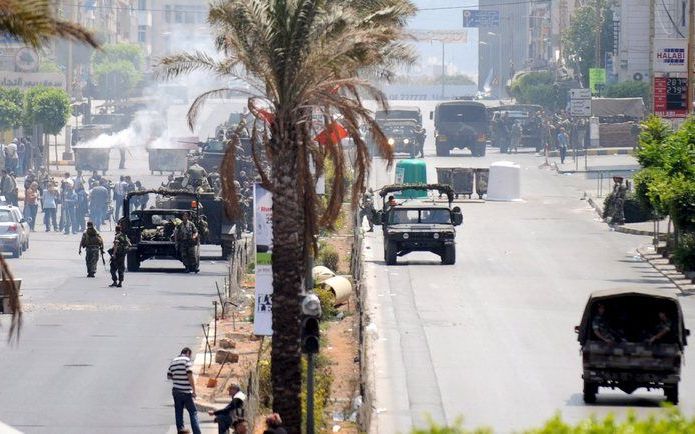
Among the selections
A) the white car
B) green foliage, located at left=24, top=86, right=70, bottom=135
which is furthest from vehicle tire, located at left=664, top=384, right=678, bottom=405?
green foliage, located at left=24, top=86, right=70, bottom=135

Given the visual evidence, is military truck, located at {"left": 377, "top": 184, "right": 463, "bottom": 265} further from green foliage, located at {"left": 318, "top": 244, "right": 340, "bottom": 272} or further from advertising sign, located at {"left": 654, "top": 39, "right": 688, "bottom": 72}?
advertising sign, located at {"left": 654, "top": 39, "right": 688, "bottom": 72}

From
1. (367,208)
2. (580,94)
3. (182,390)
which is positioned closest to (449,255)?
(367,208)

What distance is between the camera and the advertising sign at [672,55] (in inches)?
1999

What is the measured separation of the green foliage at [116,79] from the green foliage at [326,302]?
266 ft

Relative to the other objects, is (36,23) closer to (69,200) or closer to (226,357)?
(226,357)

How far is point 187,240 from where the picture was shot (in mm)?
38969

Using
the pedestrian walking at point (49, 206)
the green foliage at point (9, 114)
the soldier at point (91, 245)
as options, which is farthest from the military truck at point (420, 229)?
the green foliage at point (9, 114)

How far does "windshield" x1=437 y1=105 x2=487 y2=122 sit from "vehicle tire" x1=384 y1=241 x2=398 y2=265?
36.7m

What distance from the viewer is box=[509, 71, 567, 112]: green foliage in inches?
3812

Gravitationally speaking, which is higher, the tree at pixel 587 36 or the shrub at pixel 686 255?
the tree at pixel 587 36

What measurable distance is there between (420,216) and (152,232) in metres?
6.35

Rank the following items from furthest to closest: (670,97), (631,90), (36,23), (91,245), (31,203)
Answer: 1. (631,90)
2. (31,203)
3. (670,97)
4. (91,245)
5. (36,23)

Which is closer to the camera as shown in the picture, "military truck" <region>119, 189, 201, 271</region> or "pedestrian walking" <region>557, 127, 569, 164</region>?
"military truck" <region>119, 189, 201, 271</region>

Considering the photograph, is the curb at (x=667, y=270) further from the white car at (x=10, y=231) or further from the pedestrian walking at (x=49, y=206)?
the pedestrian walking at (x=49, y=206)
